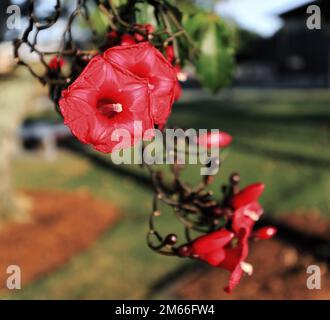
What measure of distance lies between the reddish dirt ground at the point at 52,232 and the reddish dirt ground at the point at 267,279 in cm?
190

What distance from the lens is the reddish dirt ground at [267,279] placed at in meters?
6.00

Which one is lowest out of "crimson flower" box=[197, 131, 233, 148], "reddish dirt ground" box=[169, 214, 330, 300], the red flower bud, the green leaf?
"reddish dirt ground" box=[169, 214, 330, 300]

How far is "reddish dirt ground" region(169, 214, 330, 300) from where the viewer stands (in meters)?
6.00

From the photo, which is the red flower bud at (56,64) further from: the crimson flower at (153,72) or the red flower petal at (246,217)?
the red flower petal at (246,217)

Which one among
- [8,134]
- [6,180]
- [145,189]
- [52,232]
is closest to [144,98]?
[52,232]

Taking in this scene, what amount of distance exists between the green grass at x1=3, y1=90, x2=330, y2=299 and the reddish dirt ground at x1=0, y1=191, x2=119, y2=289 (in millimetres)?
234

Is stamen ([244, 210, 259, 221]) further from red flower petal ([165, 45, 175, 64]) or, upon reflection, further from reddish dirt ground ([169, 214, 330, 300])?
reddish dirt ground ([169, 214, 330, 300])

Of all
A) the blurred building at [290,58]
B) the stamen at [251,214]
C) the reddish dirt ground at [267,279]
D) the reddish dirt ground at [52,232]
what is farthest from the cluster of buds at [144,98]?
the blurred building at [290,58]

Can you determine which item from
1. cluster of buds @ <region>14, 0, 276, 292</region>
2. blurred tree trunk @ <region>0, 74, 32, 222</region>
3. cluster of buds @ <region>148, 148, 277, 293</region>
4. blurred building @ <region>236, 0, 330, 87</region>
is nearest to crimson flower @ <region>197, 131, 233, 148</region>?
cluster of buds @ <region>14, 0, 276, 292</region>

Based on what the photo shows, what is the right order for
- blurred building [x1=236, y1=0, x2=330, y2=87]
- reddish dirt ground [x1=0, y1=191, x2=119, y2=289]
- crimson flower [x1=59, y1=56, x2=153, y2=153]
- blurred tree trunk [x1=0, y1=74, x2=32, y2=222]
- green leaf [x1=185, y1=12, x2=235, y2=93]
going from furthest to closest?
blurred building [x1=236, y1=0, x2=330, y2=87]
blurred tree trunk [x1=0, y1=74, x2=32, y2=222]
reddish dirt ground [x1=0, y1=191, x2=119, y2=289]
green leaf [x1=185, y1=12, x2=235, y2=93]
crimson flower [x1=59, y1=56, x2=153, y2=153]

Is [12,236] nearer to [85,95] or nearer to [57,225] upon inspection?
[57,225]

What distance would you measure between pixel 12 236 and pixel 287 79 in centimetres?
4732

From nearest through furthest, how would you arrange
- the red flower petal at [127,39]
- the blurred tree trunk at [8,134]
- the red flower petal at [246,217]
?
the red flower petal at [127,39]
the red flower petal at [246,217]
the blurred tree trunk at [8,134]

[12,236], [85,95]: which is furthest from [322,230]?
[85,95]
